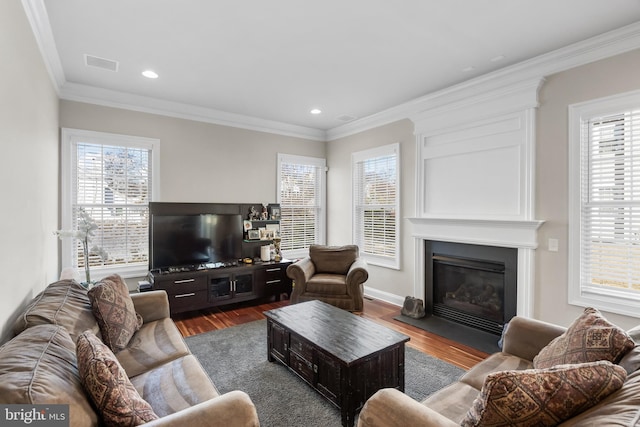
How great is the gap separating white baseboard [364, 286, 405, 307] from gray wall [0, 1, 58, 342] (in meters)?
4.05

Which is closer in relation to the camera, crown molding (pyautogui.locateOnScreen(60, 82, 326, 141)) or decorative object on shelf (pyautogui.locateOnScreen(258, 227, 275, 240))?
crown molding (pyautogui.locateOnScreen(60, 82, 326, 141))

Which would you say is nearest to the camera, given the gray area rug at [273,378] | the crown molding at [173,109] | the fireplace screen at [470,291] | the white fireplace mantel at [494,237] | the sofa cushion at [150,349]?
the sofa cushion at [150,349]

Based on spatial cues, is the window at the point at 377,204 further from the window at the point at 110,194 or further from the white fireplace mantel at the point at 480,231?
the window at the point at 110,194

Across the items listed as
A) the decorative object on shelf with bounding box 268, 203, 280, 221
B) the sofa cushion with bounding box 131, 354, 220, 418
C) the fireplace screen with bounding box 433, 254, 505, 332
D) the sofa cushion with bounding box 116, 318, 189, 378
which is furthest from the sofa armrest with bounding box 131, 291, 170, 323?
the fireplace screen with bounding box 433, 254, 505, 332

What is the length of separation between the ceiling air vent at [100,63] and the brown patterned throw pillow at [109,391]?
9.84ft

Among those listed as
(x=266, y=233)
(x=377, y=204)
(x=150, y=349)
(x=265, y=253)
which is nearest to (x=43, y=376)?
(x=150, y=349)

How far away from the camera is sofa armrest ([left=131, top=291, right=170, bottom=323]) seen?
103 inches

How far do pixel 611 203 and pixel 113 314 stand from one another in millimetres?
4081

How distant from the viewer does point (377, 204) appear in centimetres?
503

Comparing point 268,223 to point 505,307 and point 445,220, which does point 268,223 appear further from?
point 505,307

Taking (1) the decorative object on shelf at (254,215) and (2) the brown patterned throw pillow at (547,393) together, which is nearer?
(2) the brown patterned throw pillow at (547,393)

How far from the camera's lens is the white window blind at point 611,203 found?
104 inches

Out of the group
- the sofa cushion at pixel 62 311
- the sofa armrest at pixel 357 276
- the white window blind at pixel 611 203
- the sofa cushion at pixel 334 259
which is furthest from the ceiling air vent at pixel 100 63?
the white window blind at pixel 611 203

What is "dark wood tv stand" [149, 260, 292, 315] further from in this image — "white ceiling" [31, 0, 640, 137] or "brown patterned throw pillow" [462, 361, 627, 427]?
"brown patterned throw pillow" [462, 361, 627, 427]
